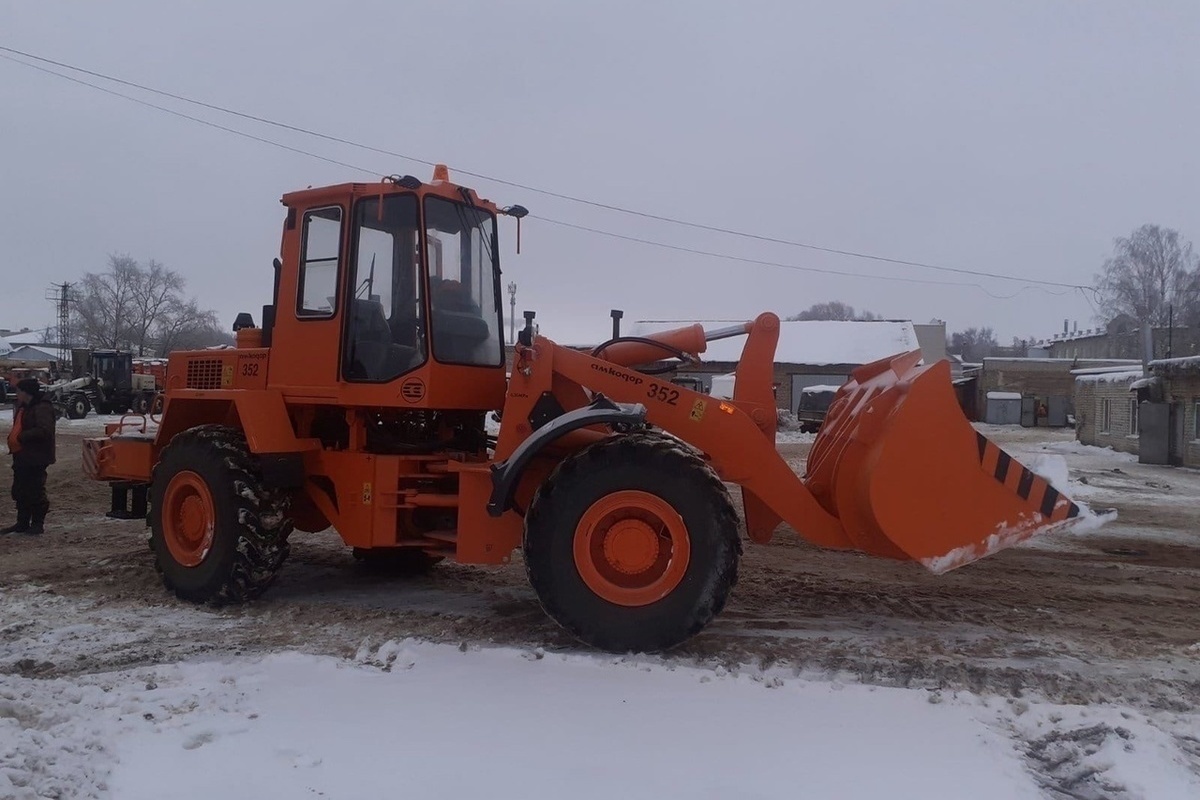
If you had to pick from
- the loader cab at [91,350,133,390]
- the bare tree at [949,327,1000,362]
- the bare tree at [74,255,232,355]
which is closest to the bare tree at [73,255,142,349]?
the bare tree at [74,255,232,355]

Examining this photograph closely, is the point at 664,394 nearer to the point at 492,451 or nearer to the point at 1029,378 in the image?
the point at 492,451

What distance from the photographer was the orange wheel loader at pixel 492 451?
514 centimetres

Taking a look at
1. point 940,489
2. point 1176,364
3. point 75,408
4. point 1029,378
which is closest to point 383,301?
point 940,489

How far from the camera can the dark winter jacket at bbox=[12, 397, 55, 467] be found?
8.93 meters

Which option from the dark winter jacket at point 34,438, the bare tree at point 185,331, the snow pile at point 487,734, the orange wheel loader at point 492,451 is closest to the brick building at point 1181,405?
the orange wheel loader at point 492,451

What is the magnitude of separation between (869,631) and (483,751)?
2901 mm

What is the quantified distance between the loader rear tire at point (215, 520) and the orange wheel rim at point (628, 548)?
2424 millimetres

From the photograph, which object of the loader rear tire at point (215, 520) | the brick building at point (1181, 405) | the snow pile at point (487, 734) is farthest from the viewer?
the brick building at point (1181, 405)

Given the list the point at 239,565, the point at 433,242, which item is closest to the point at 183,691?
the point at 239,565

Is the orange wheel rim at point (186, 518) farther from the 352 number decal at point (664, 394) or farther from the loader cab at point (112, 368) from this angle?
the loader cab at point (112, 368)

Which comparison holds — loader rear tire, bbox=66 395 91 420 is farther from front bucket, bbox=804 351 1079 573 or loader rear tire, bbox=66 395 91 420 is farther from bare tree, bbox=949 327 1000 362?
bare tree, bbox=949 327 1000 362

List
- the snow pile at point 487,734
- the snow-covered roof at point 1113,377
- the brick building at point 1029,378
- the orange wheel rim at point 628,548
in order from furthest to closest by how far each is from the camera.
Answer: the brick building at point 1029,378, the snow-covered roof at point 1113,377, the orange wheel rim at point 628,548, the snow pile at point 487,734

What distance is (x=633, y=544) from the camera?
5.25 metres

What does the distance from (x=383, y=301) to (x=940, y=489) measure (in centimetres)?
387
